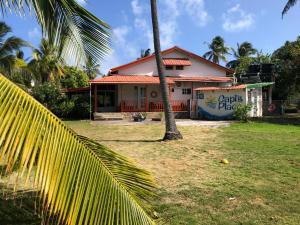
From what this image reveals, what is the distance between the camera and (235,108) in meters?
22.5

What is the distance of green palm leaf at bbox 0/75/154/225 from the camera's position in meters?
2.06

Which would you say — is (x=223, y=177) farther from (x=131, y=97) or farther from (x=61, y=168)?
(x=131, y=97)

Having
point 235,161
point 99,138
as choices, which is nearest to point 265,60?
point 99,138

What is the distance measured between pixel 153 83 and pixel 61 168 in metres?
23.7

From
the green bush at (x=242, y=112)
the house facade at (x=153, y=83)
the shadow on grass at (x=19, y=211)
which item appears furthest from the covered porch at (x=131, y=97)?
the shadow on grass at (x=19, y=211)

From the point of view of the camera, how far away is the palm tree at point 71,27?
349 cm

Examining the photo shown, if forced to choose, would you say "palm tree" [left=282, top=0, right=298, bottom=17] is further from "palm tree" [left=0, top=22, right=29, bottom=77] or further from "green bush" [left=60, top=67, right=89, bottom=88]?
"green bush" [left=60, top=67, right=89, bottom=88]

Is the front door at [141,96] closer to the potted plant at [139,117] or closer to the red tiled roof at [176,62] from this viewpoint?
the red tiled roof at [176,62]

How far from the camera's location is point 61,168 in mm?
2150

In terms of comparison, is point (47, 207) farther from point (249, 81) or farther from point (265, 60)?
point (265, 60)

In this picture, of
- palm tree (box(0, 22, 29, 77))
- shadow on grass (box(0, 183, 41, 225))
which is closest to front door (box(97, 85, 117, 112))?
palm tree (box(0, 22, 29, 77))

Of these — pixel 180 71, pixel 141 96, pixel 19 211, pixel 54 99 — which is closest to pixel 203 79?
pixel 180 71

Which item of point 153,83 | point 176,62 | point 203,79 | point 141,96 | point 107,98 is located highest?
point 176,62

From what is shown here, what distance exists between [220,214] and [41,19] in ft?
12.4
